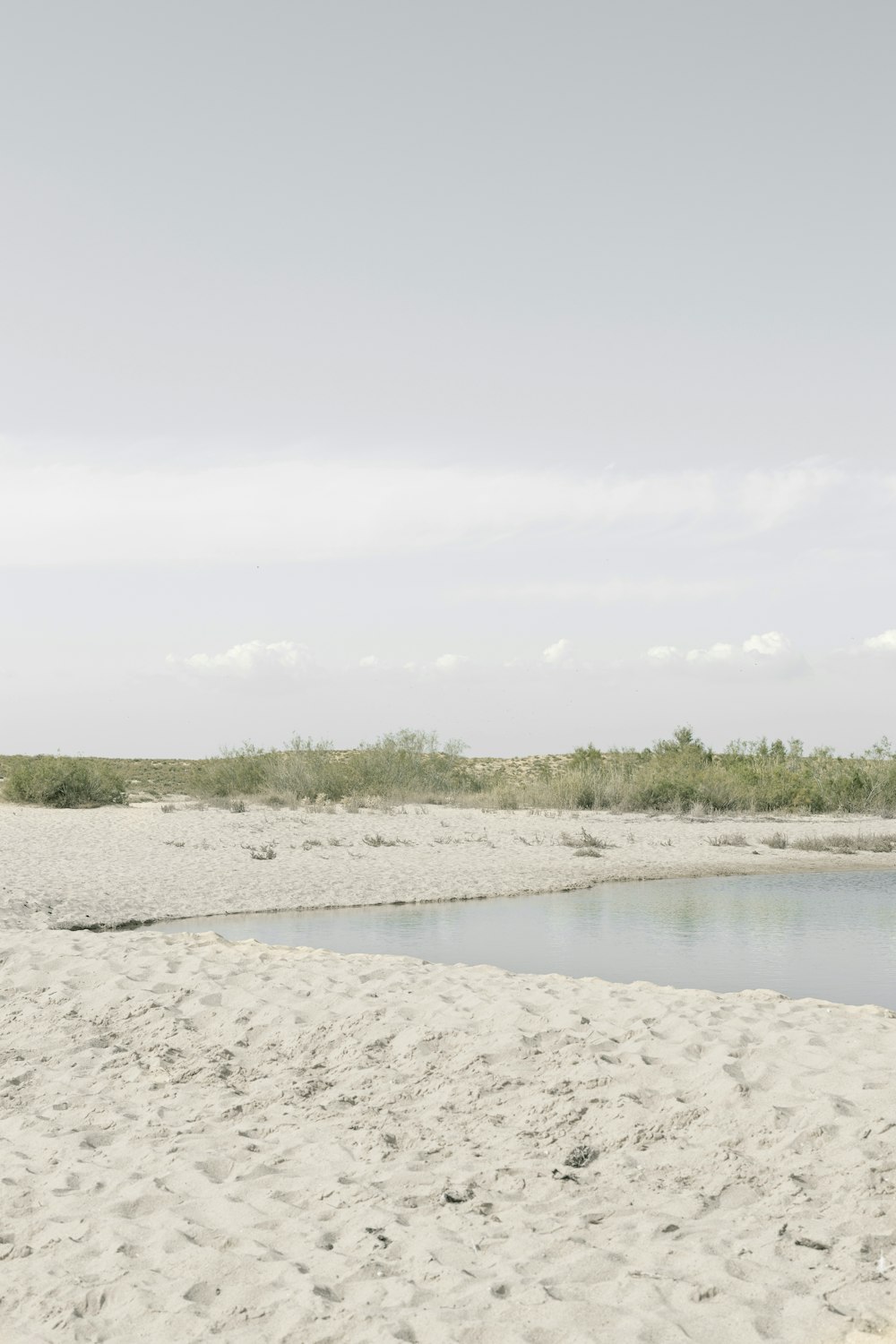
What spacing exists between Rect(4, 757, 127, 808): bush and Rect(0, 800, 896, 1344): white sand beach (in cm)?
2221

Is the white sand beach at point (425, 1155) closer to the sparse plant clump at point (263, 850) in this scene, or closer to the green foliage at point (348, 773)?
the sparse plant clump at point (263, 850)

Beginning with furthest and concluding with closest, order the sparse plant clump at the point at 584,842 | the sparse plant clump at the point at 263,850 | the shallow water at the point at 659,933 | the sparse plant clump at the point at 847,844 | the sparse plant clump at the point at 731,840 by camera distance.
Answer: the sparse plant clump at the point at 731,840, the sparse plant clump at the point at 847,844, the sparse plant clump at the point at 584,842, the sparse plant clump at the point at 263,850, the shallow water at the point at 659,933

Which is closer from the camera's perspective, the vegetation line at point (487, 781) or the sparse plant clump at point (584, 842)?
the sparse plant clump at point (584, 842)

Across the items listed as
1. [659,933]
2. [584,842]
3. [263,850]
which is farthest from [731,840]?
[659,933]

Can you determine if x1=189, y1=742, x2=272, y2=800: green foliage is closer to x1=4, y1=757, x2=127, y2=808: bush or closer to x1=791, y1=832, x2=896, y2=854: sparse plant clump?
x1=4, y1=757, x2=127, y2=808: bush

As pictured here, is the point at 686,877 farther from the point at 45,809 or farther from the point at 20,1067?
the point at 45,809

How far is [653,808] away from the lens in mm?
32781

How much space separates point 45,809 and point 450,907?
1734cm

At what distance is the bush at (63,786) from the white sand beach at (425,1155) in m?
22.2

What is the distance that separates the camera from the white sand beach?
14.9 feet

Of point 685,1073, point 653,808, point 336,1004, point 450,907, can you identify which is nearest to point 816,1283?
point 685,1073

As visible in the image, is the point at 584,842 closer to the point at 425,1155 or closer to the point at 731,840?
the point at 731,840

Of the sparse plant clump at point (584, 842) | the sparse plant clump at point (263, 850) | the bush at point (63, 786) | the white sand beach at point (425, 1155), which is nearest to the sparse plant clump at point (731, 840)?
the sparse plant clump at point (584, 842)

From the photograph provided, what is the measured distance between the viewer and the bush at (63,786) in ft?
107
